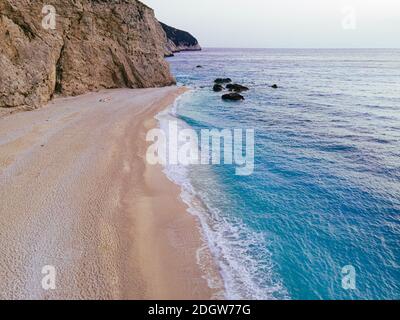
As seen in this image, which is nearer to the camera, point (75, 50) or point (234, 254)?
point (234, 254)

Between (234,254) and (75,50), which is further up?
(75,50)

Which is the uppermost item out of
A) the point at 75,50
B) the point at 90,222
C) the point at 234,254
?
the point at 75,50

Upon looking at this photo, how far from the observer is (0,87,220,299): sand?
23.7ft

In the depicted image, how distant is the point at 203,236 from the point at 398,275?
500 cm

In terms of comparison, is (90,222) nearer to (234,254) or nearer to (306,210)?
(234,254)

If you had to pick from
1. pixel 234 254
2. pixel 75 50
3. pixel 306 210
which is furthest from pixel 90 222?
pixel 75 50

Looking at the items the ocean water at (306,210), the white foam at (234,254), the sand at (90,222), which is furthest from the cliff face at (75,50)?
the white foam at (234,254)

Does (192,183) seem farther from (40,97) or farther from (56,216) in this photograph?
(40,97)

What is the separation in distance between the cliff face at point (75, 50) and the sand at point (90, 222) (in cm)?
574

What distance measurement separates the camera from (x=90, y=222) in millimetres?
9320

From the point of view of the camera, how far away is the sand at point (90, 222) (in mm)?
7227

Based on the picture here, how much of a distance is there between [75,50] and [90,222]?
2445 cm

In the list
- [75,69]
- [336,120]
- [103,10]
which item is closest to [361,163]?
[336,120]
